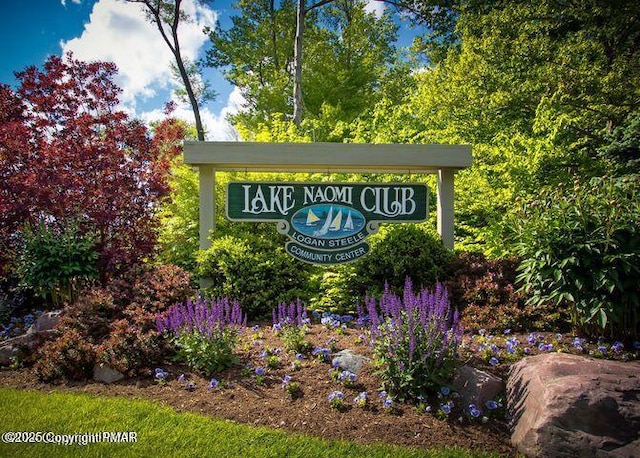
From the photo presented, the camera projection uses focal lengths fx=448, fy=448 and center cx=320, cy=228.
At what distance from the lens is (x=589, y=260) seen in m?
4.29

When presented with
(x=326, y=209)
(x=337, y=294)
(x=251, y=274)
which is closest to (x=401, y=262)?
(x=337, y=294)

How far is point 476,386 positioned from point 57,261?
5.45 meters

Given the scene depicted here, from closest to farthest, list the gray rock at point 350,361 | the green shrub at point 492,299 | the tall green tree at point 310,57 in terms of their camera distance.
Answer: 1. the gray rock at point 350,361
2. the green shrub at point 492,299
3. the tall green tree at point 310,57

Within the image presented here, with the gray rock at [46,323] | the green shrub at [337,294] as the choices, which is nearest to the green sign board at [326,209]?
the green shrub at [337,294]

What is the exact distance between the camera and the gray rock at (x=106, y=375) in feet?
13.0

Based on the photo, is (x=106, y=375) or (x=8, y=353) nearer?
(x=106, y=375)

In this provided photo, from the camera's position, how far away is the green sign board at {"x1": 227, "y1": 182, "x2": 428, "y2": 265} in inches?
244

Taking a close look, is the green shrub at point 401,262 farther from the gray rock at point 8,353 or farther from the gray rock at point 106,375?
the gray rock at point 8,353

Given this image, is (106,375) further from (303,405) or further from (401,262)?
(401,262)

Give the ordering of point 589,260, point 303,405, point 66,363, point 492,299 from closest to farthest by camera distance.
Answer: point 303,405 < point 66,363 < point 589,260 < point 492,299

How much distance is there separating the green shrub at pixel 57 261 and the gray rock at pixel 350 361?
3.99 metres

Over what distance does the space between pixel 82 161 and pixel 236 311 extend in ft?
13.5

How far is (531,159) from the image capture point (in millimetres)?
7754

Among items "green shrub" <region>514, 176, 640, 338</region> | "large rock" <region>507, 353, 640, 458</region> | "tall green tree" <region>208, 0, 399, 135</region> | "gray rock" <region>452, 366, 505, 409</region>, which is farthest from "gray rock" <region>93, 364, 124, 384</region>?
"tall green tree" <region>208, 0, 399, 135</region>
